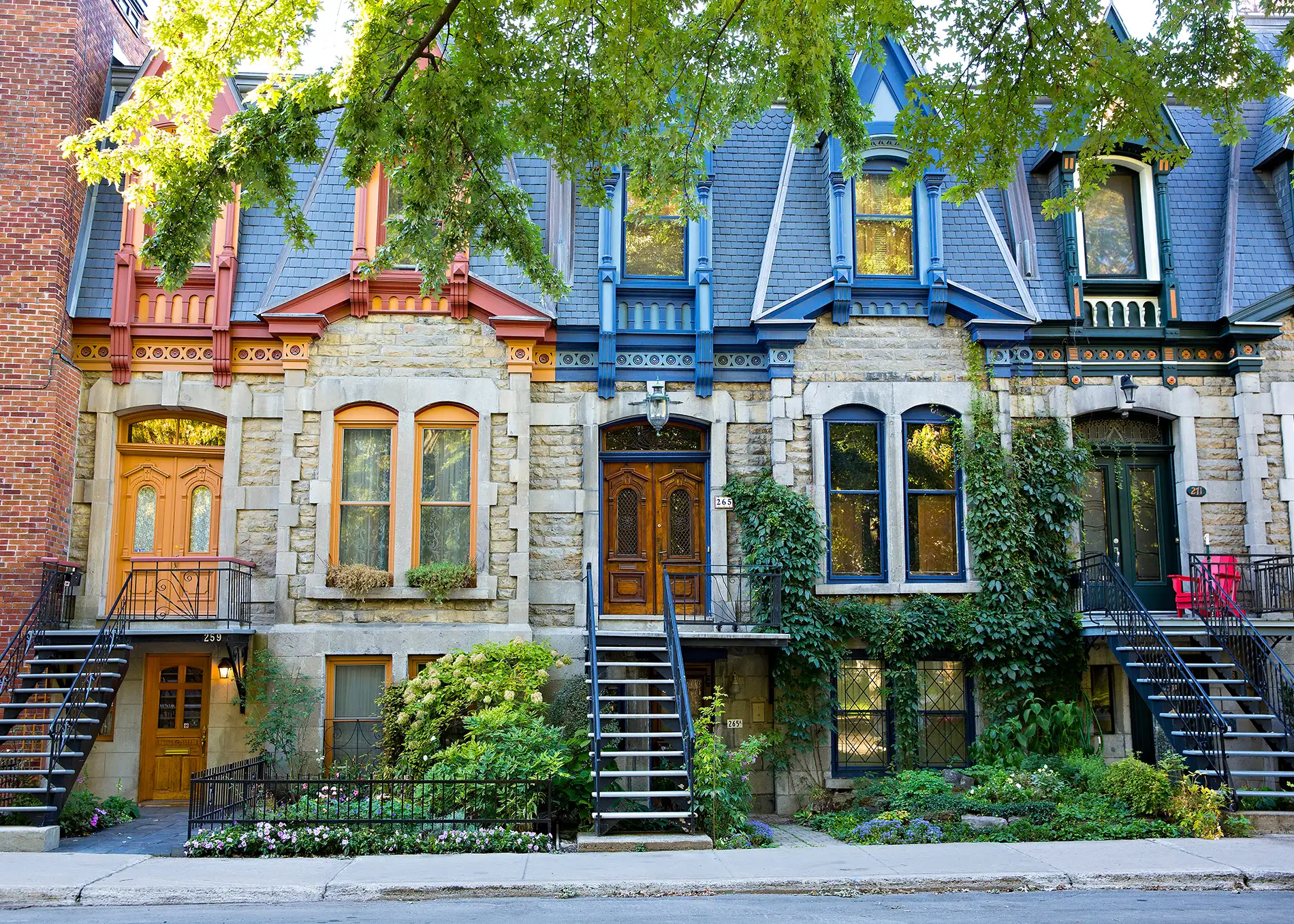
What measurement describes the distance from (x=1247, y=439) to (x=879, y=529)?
532 cm

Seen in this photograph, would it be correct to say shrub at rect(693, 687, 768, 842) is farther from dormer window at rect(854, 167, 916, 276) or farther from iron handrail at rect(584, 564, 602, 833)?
dormer window at rect(854, 167, 916, 276)

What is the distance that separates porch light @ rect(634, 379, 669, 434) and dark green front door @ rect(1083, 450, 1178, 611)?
615cm

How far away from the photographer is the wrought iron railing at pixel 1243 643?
506 inches

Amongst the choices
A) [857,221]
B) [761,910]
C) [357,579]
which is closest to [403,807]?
[357,579]

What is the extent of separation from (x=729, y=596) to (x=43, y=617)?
8.55 m

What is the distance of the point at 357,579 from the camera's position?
13.9 meters

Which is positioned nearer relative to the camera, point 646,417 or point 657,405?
point 657,405

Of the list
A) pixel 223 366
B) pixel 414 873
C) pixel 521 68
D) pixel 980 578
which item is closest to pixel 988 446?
pixel 980 578

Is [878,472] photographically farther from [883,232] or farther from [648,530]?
[883,232]

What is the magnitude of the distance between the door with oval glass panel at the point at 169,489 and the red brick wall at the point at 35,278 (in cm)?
71

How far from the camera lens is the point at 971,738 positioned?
14.5 meters

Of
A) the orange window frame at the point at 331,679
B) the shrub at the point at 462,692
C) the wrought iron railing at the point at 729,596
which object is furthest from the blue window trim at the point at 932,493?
the orange window frame at the point at 331,679

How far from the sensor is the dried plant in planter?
546 inches

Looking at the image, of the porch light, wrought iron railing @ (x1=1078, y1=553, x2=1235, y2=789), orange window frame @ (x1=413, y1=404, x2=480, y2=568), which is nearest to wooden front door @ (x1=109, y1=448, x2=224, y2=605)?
orange window frame @ (x1=413, y1=404, x2=480, y2=568)
